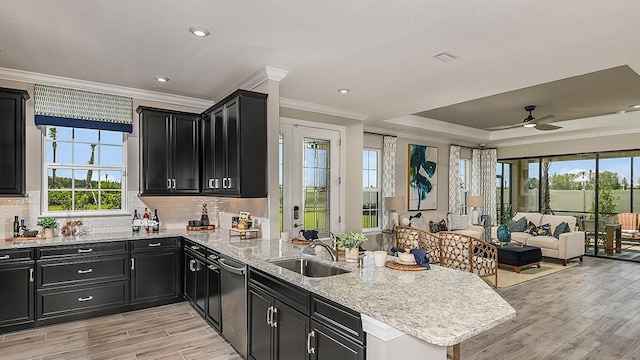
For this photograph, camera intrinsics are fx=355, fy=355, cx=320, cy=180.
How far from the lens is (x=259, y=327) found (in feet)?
8.98

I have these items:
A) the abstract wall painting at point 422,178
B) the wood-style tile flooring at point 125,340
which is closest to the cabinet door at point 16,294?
the wood-style tile flooring at point 125,340

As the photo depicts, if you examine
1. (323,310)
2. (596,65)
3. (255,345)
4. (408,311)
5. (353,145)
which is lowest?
(255,345)

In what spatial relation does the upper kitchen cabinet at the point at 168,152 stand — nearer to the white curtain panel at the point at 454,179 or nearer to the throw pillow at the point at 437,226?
the throw pillow at the point at 437,226

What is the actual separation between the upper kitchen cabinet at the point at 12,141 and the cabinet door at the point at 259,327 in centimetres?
292

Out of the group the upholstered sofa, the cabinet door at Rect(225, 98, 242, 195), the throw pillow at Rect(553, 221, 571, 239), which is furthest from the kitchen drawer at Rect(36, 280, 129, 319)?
the throw pillow at Rect(553, 221, 571, 239)

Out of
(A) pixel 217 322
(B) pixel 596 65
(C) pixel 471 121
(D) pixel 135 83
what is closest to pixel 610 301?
(B) pixel 596 65

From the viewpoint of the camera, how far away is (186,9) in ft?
8.38

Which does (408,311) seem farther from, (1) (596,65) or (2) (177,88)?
(2) (177,88)

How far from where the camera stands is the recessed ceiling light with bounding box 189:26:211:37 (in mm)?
2845

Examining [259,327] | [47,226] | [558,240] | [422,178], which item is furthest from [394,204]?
[47,226]

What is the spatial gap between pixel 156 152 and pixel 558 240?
7.42 meters

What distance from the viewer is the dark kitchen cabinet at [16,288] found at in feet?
11.5

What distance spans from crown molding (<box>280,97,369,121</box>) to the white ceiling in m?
0.42

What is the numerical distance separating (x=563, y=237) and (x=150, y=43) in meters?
7.62
